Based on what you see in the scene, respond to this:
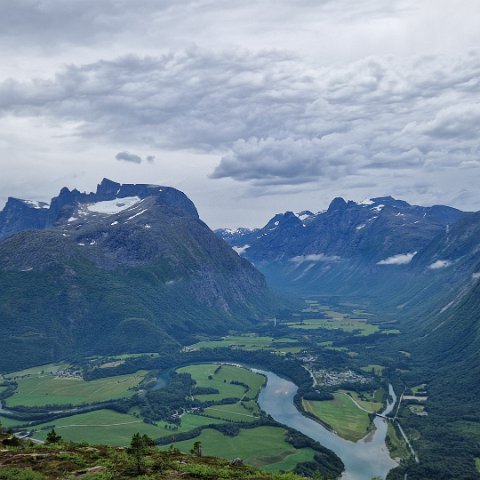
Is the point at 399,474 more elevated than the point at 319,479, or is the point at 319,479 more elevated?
the point at 319,479

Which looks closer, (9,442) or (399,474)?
(9,442)

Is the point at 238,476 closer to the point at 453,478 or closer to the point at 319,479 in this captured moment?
the point at 319,479

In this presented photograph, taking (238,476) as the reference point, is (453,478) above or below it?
below

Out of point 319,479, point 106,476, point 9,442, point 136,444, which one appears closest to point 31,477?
point 106,476

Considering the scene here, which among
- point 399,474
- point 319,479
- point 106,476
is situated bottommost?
point 399,474

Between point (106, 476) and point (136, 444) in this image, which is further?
point (136, 444)

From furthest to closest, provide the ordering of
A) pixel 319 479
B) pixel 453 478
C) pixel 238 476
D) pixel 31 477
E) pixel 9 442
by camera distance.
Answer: pixel 453 478 → pixel 9 442 → pixel 319 479 → pixel 238 476 → pixel 31 477

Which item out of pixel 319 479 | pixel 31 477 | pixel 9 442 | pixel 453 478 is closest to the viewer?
pixel 31 477

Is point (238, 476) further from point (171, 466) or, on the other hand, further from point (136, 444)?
point (136, 444)

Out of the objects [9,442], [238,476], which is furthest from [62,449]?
[238,476]
